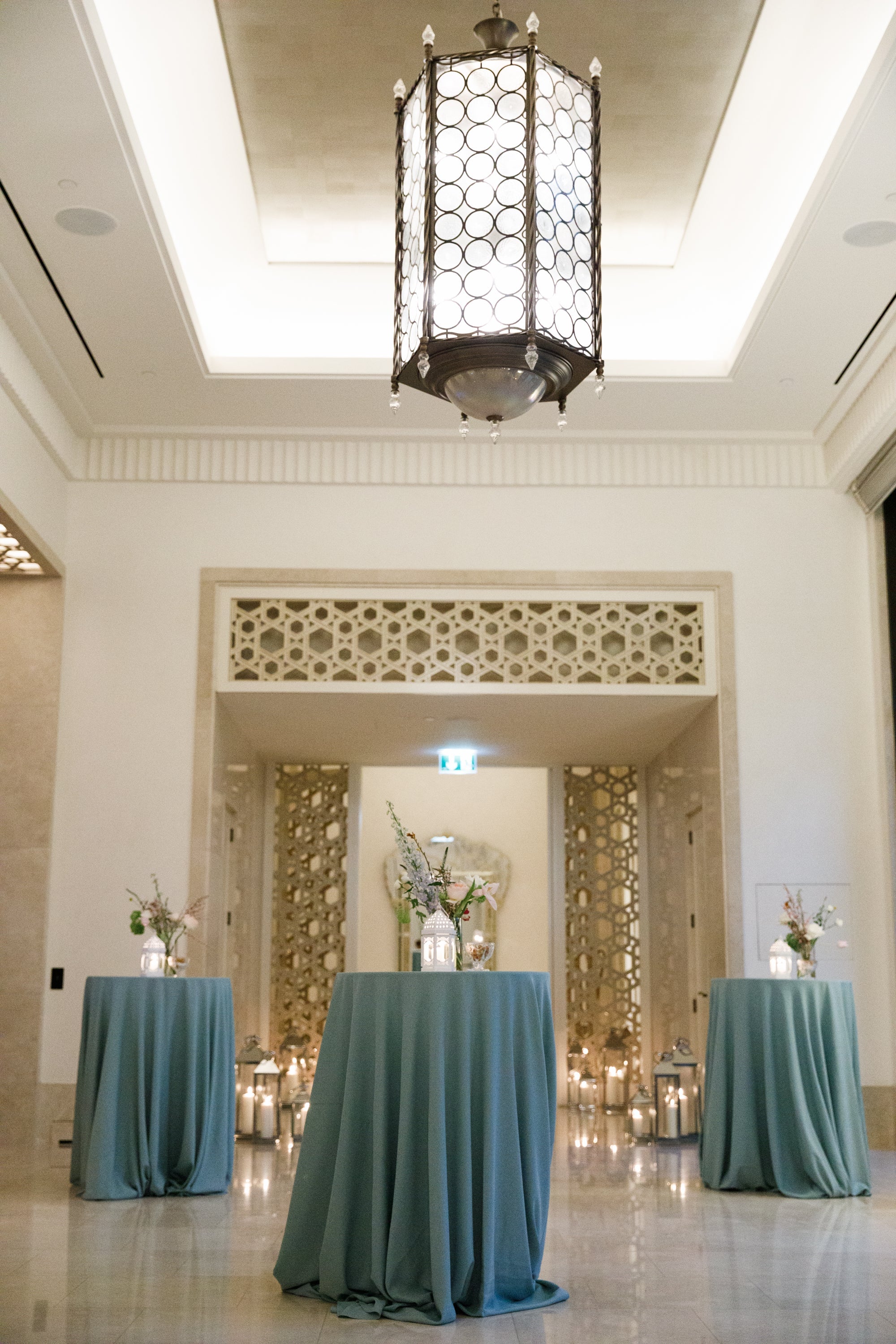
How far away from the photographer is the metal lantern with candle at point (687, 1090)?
7.00 m

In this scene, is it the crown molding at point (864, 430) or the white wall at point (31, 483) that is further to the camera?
the crown molding at point (864, 430)

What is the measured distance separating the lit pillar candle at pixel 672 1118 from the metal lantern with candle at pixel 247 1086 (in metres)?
2.24

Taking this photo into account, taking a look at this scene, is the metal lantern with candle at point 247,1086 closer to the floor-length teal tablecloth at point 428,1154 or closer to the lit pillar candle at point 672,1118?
the lit pillar candle at point 672,1118

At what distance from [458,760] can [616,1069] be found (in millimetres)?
2447

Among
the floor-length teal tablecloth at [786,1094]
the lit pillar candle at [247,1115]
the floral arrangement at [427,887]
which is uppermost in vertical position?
the floral arrangement at [427,887]

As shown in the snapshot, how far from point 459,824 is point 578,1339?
32.4 feet

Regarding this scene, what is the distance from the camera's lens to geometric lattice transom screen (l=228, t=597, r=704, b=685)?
7445 mm

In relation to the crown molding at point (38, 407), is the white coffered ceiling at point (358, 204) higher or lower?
higher

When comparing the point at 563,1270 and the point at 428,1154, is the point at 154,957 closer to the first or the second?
the point at 563,1270

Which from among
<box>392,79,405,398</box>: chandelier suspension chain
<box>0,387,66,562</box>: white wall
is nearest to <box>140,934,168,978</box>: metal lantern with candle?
<box>0,387,66,562</box>: white wall

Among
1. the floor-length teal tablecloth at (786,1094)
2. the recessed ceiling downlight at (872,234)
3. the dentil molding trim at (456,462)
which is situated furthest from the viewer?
the dentil molding trim at (456,462)

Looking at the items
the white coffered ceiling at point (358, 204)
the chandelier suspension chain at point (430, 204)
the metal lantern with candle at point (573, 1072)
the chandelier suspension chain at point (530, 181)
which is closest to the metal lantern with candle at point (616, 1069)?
the metal lantern with candle at point (573, 1072)

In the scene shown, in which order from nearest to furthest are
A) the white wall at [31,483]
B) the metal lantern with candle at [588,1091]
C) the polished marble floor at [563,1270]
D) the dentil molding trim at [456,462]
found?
the polished marble floor at [563,1270]
the white wall at [31,483]
the dentil molding trim at [456,462]
the metal lantern with candle at [588,1091]

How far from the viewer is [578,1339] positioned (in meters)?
3.10
